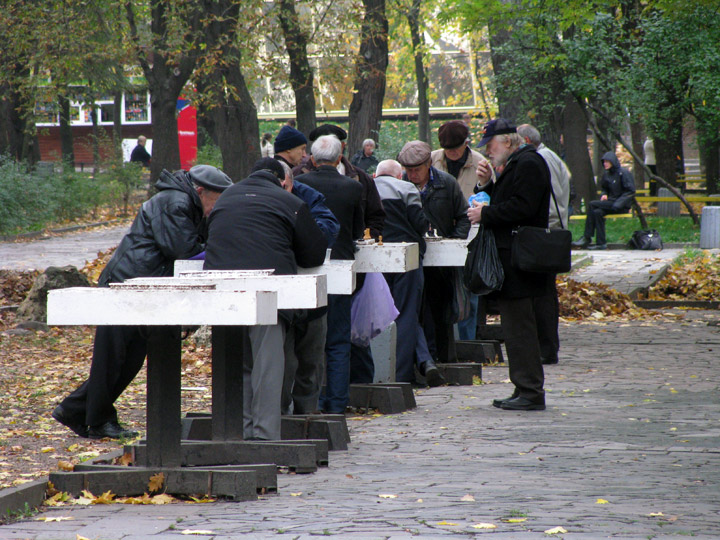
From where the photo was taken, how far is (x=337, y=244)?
26.1 ft

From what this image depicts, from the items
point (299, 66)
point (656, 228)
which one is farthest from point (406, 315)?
point (656, 228)

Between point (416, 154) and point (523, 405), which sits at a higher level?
point (416, 154)

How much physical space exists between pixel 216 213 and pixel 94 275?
1071 centimetres

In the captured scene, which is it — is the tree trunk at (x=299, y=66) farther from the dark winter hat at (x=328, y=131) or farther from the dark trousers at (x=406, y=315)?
the dark trousers at (x=406, y=315)

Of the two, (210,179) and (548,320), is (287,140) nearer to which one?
(210,179)

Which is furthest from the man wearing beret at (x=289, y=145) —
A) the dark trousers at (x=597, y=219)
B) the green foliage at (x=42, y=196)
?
the green foliage at (x=42, y=196)

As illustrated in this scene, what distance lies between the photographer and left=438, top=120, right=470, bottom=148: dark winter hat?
10.7 metres

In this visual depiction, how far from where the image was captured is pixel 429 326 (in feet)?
33.1

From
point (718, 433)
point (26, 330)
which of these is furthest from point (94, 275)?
point (718, 433)

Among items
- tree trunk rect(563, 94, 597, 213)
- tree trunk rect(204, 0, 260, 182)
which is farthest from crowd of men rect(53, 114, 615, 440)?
tree trunk rect(563, 94, 597, 213)

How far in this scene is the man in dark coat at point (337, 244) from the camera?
7965mm

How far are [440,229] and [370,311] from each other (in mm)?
2005

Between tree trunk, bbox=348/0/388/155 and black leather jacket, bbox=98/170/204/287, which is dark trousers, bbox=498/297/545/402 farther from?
tree trunk, bbox=348/0/388/155

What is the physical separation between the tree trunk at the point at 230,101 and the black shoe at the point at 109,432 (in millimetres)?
11436
